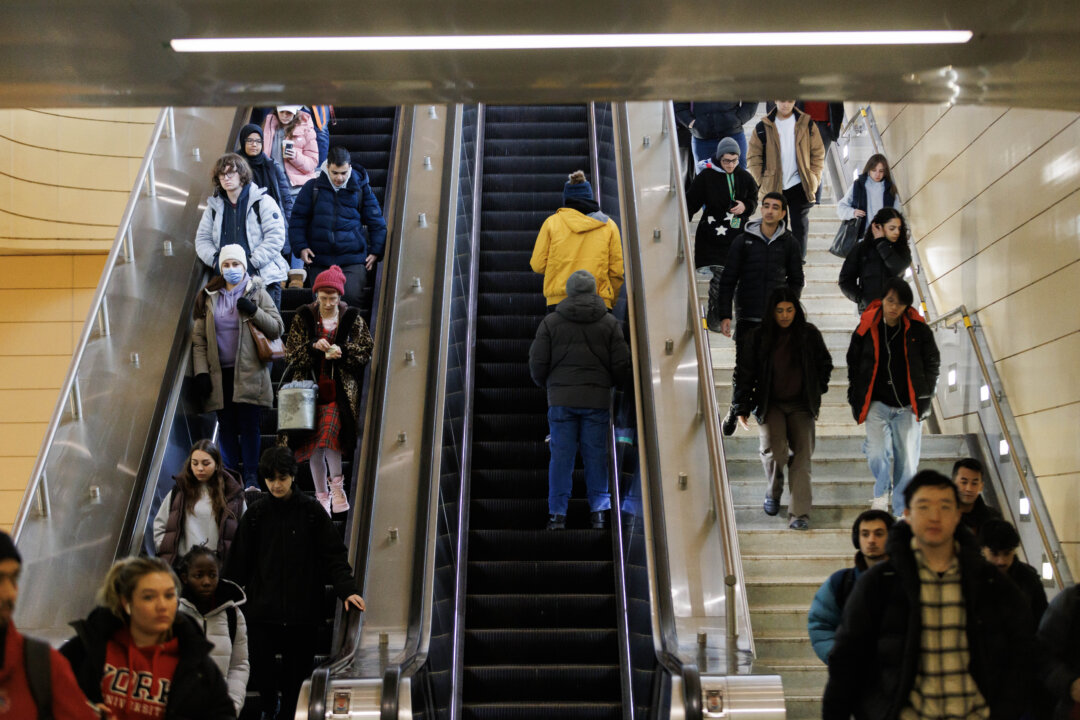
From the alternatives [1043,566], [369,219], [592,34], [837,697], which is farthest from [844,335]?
[837,697]

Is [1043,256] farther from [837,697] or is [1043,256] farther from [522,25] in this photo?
[837,697]

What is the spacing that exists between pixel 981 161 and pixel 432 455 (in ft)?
16.8

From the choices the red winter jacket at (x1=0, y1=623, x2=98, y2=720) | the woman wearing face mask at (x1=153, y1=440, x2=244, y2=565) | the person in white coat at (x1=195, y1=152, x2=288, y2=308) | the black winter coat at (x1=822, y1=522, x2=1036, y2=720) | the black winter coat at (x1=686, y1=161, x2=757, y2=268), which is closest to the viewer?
the red winter jacket at (x1=0, y1=623, x2=98, y2=720)

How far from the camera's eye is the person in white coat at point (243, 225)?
9641 mm

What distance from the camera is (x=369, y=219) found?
10.4 metres

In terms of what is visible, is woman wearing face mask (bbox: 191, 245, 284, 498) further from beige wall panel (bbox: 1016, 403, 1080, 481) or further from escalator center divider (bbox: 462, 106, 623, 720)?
beige wall panel (bbox: 1016, 403, 1080, 481)

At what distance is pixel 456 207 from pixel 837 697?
7426 millimetres

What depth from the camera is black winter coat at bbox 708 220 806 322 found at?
31.3 feet

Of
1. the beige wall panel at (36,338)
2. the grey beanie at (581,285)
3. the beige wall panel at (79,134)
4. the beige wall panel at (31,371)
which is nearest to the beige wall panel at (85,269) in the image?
the beige wall panel at (36,338)

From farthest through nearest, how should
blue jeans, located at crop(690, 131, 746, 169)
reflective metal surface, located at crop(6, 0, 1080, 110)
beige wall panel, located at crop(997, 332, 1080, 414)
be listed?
1. blue jeans, located at crop(690, 131, 746, 169)
2. beige wall panel, located at crop(997, 332, 1080, 414)
3. reflective metal surface, located at crop(6, 0, 1080, 110)

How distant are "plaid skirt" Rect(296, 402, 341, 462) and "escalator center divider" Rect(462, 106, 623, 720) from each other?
3.50 feet

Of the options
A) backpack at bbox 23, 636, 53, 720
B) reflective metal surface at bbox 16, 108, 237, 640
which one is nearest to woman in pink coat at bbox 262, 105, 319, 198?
reflective metal surface at bbox 16, 108, 237, 640

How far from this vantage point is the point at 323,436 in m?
8.29

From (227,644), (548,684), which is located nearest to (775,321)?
(548,684)
